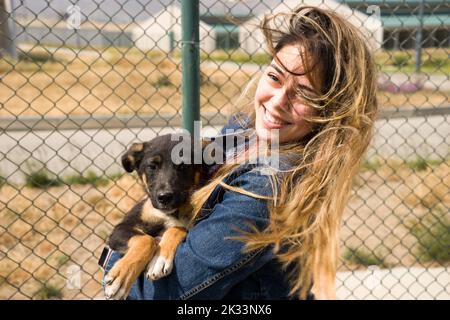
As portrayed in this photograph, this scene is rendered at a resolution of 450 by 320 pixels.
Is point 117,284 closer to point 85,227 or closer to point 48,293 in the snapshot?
point 48,293

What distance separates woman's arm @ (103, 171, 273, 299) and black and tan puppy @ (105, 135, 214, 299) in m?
0.09

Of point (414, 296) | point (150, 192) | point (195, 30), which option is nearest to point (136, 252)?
point (150, 192)

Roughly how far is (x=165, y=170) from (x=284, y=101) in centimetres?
91

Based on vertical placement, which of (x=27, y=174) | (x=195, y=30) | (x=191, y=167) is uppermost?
(x=195, y=30)

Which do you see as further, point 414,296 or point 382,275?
point 382,275

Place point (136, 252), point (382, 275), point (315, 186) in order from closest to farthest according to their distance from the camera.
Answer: point (315, 186), point (136, 252), point (382, 275)

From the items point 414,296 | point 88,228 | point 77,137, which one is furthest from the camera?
point 77,137

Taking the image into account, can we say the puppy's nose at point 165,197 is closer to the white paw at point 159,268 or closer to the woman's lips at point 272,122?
the white paw at point 159,268

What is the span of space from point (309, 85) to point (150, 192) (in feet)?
3.50

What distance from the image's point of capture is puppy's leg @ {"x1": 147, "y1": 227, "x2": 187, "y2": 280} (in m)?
2.04

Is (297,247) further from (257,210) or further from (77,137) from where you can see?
(77,137)

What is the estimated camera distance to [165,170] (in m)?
2.83

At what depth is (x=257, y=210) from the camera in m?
1.95

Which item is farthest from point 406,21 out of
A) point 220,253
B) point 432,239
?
point 220,253
